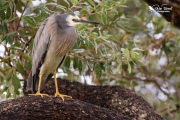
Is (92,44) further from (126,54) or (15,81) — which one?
(15,81)

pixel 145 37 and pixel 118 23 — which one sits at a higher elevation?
pixel 118 23

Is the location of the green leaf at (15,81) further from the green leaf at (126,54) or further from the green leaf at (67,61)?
the green leaf at (126,54)

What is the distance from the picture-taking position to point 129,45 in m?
6.06

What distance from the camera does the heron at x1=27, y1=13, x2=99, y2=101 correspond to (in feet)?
14.6

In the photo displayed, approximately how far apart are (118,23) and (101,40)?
66 centimetres

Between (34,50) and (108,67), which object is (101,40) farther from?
(34,50)

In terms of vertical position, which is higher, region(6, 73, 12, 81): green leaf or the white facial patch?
the white facial patch

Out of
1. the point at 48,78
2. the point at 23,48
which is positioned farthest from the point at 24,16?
the point at 48,78

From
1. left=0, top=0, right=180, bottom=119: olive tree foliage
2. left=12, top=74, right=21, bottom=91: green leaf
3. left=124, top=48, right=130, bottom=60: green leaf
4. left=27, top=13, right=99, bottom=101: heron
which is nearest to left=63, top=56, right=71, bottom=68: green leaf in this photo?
left=0, top=0, right=180, bottom=119: olive tree foliage

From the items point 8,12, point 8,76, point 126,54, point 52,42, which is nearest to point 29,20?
point 8,12

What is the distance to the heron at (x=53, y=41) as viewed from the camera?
446cm

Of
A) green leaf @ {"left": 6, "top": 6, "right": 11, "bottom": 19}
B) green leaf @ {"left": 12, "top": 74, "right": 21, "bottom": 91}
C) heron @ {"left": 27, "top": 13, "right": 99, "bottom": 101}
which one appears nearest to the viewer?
heron @ {"left": 27, "top": 13, "right": 99, "bottom": 101}

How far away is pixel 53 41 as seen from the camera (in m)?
4.49

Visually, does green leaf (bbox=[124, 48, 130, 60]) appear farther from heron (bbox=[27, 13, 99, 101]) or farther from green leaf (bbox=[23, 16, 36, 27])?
green leaf (bbox=[23, 16, 36, 27])
